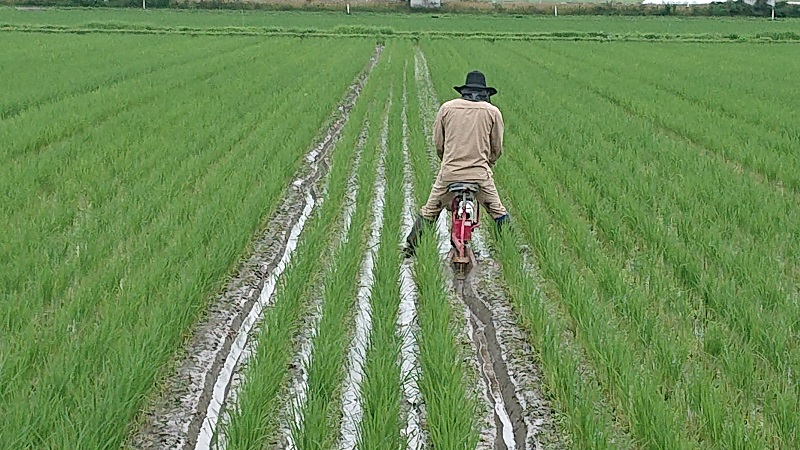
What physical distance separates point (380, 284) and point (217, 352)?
941 mm

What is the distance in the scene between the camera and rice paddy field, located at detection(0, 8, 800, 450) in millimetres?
2906

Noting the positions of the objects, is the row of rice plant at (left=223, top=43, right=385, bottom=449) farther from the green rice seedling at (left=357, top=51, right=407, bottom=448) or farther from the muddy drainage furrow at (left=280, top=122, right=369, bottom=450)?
the green rice seedling at (left=357, top=51, right=407, bottom=448)

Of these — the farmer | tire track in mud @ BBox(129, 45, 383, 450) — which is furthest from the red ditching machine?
tire track in mud @ BBox(129, 45, 383, 450)

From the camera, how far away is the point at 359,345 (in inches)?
146

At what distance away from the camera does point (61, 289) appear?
4.04m

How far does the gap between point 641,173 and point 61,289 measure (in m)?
4.48

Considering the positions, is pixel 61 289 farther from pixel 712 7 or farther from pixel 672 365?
pixel 712 7

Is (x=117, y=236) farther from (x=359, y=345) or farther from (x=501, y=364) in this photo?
(x=501, y=364)

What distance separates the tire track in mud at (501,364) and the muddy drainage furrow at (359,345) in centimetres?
44

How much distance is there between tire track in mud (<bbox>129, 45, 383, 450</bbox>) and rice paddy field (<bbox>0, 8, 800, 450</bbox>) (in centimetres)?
1

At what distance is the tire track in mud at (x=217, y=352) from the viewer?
2.96m

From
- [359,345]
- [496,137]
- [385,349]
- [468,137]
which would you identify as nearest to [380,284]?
[359,345]

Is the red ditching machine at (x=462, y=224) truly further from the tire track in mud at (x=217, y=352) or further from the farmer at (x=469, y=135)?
the tire track in mud at (x=217, y=352)

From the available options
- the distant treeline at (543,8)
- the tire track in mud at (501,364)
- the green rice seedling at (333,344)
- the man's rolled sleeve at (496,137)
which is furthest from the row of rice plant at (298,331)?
the distant treeline at (543,8)
